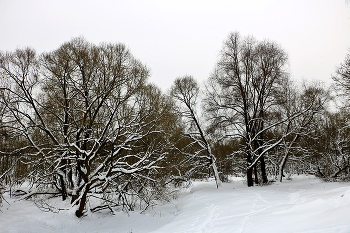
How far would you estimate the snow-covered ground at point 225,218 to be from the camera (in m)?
5.07

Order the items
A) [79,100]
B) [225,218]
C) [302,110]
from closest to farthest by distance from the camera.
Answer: [225,218] → [79,100] → [302,110]

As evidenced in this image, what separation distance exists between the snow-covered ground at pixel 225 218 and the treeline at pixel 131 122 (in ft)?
3.22

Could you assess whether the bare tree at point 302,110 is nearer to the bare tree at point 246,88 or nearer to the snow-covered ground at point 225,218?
the bare tree at point 246,88

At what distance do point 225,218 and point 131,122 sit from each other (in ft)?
25.2

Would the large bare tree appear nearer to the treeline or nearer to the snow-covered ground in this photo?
the treeline

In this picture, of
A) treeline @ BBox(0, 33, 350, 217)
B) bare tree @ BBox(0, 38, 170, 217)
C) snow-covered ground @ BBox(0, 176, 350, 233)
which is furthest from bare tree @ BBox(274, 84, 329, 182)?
bare tree @ BBox(0, 38, 170, 217)

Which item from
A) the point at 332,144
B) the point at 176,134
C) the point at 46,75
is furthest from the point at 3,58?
the point at 332,144

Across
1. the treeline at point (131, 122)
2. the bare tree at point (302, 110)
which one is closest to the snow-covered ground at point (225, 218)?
the treeline at point (131, 122)

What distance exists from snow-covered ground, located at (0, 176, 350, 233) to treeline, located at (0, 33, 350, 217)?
3.22ft

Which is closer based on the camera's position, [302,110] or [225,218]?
[225,218]

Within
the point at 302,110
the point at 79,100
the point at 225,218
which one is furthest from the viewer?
the point at 302,110

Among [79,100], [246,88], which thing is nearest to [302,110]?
[246,88]

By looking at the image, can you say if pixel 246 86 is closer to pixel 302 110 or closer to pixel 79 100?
pixel 302 110

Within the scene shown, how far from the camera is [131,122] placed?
1326 centimetres
